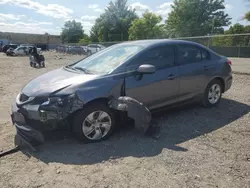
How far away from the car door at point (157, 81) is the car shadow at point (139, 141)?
52 centimetres

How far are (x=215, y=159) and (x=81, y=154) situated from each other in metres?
1.87

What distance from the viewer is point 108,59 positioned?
4.96 meters

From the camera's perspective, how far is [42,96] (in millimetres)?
3938

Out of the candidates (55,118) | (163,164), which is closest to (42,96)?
(55,118)

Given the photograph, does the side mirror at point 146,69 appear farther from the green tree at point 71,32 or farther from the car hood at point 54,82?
the green tree at point 71,32

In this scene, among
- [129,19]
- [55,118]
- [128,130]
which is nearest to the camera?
[55,118]

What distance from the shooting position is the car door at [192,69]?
5.29m

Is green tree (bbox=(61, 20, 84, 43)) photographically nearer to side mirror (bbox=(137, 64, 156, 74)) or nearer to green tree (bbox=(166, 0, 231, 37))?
green tree (bbox=(166, 0, 231, 37))

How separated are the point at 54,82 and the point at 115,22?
228 ft

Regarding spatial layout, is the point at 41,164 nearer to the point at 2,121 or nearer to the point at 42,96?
the point at 42,96

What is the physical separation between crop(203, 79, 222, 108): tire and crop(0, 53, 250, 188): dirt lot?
2.71 feet

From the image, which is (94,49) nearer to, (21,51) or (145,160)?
(21,51)

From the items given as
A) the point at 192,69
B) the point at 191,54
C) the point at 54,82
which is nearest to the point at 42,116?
the point at 54,82

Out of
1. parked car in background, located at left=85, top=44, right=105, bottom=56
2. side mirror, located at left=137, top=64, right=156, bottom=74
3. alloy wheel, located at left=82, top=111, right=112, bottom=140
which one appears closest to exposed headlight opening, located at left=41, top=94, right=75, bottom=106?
alloy wheel, located at left=82, top=111, right=112, bottom=140
